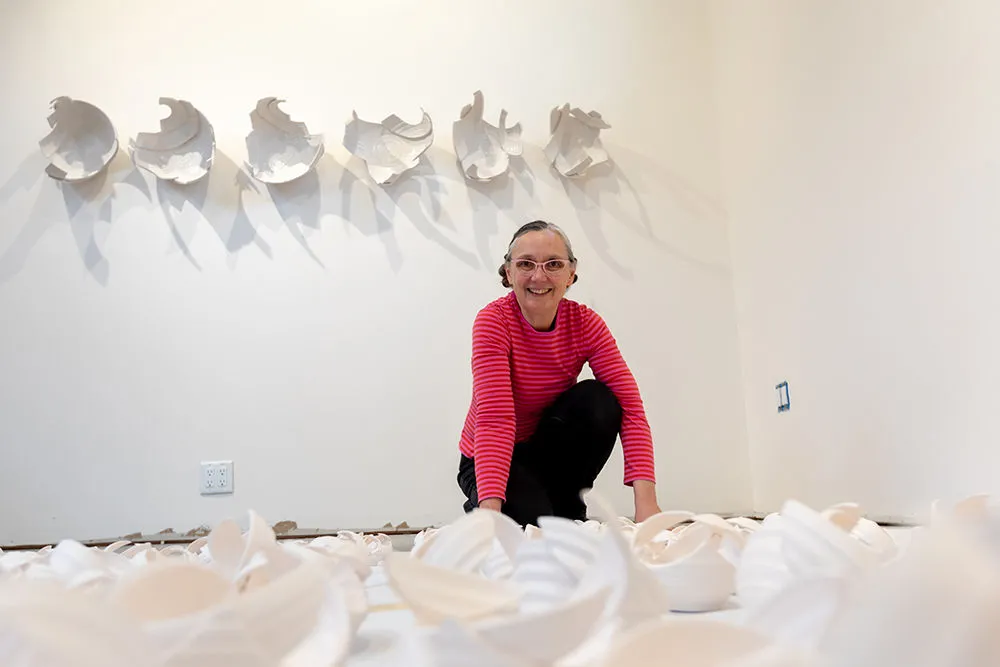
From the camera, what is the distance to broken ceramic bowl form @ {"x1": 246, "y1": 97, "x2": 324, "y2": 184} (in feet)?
8.54

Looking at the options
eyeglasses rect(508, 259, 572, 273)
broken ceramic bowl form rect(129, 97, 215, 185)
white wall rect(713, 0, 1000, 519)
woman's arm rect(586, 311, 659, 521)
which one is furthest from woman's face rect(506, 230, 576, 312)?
broken ceramic bowl form rect(129, 97, 215, 185)

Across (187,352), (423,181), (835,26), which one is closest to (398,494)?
(187,352)

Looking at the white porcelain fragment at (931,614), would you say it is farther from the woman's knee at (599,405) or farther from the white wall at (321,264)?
the white wall at (321,264)

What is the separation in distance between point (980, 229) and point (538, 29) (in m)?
1.80

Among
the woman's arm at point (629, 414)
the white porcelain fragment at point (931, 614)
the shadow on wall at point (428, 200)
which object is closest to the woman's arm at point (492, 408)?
the woman's arm at point (629, 414)

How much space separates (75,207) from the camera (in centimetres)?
261

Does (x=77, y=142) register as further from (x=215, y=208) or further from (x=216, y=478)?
(x=216, y=478)

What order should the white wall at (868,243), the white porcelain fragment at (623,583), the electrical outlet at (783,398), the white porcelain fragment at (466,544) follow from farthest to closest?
the electrical outlet at (783,398) → the white wall at (868,243) → the white porcelain fragment at (466,544) → the white porcelain fragment at (623,583)

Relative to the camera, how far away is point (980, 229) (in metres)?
1.43

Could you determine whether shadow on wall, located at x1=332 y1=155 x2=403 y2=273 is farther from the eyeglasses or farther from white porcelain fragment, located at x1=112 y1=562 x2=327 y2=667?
white porcelain fragment, located at x1=112 y1=562 x2=327 y2=667

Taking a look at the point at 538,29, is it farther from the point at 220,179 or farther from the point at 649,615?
the point at 649,615

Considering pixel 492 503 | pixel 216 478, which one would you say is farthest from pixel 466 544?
pixel 216 478

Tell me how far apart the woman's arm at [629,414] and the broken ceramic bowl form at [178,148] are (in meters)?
1.52

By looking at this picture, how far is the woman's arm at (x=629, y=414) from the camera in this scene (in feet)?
5.58
